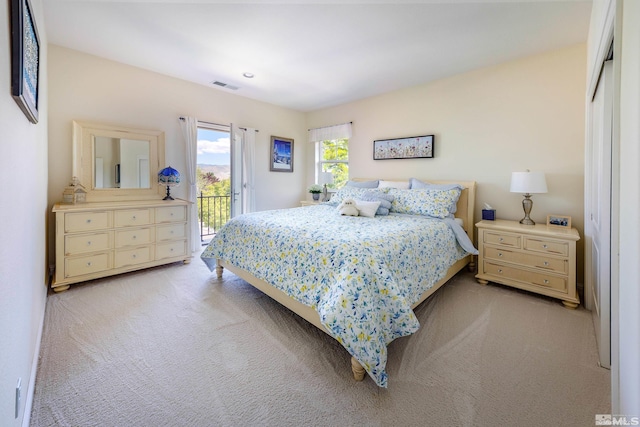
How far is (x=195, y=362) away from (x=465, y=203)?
3219mm

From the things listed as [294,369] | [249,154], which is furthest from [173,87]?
[294,369]

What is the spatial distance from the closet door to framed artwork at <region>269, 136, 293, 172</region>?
13.5 feet

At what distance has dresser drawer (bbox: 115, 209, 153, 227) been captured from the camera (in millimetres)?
2898

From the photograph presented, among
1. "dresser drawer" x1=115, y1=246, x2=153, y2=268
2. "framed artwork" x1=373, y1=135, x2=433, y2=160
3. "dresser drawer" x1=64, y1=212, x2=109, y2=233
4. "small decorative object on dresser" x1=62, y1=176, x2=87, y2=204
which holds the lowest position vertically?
"dresser drawer" x1=115, y1=246, x2=153, y2=268

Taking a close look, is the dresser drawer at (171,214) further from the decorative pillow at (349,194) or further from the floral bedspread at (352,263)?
the decorative pillow at (349,194)

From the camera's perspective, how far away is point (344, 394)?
1.41 m

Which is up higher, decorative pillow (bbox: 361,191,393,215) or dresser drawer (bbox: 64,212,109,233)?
decorative pillow (bbox: 361,191,393,215)

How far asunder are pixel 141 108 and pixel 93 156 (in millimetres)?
844

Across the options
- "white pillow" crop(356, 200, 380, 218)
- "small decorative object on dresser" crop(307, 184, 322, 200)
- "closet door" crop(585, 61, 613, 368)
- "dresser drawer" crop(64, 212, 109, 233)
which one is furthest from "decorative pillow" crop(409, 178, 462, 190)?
"dresser drawer" crop(64, 212, 109, 233)

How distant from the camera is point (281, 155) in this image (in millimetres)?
5039

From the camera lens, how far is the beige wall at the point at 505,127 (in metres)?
2.70

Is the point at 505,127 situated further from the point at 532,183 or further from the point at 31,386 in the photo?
the point at 31,386

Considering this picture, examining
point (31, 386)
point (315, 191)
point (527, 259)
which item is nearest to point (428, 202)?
point (527, 259)

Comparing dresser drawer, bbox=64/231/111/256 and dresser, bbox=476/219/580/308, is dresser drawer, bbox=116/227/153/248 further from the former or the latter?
dresser, bbox=476/219/580/308
